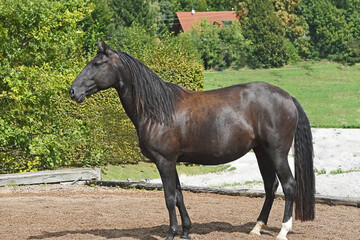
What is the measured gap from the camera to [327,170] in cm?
1287

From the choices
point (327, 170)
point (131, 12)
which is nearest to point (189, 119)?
point (327, 170)

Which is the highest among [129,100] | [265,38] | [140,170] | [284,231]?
[129,100]

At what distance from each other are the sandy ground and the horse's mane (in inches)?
179

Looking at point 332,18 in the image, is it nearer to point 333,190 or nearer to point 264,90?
point 333,190

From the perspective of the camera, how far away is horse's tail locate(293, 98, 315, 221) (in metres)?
6.12

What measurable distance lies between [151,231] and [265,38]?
37.8 meters

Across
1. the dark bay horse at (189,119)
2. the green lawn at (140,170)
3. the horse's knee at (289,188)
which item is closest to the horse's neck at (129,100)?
the dark bay horse at (189,119)

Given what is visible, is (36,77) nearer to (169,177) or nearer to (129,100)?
(129,100)

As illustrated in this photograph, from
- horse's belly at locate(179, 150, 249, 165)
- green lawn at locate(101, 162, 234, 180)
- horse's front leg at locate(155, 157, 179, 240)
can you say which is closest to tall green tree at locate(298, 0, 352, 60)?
green lawn at locate(101, 162, 234, 180)

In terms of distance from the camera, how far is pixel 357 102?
2717 cm

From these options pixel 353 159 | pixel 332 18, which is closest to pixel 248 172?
pixel 353 159

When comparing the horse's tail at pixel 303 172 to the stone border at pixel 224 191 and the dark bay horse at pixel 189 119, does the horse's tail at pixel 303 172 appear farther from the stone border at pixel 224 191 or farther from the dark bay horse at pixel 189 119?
the stone border at pixel 224 191

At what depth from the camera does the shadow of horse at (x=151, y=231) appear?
6203 mm

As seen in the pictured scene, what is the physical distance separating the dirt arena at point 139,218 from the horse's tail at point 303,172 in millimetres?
302
